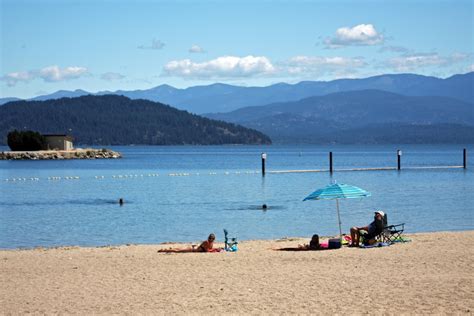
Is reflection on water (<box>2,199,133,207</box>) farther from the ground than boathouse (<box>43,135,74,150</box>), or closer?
closer

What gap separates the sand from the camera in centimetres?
1378

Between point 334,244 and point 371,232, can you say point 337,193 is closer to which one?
point 371,232

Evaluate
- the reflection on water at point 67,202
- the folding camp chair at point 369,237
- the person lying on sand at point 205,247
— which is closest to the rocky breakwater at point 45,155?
the reflection on water at point 67,202

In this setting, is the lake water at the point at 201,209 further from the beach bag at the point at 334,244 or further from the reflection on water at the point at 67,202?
the beach bag at the point at 334,244

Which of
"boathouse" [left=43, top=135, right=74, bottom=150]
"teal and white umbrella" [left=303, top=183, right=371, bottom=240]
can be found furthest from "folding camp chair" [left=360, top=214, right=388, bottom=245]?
"boathouse" [left=43, top=135, right=74, bottom=150]

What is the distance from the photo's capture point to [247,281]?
1630cm

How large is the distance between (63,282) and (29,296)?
1.62 meters

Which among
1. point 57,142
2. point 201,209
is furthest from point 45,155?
point 201,209

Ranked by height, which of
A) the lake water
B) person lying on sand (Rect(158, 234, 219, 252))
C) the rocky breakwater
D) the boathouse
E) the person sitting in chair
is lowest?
the lake water

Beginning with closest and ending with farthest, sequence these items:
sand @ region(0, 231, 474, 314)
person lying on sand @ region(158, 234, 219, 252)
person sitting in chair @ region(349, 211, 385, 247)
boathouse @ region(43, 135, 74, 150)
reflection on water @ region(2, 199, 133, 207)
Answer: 1. sand @ region(0, 231, 474, 314)
2. person lying on sand @ region(158, 234, 219, 252)
3. person sitting in chair @ region(349, 211, 385, 247)
4. reflection on water @ region(2, 199, 133, 207)
5. boathouse @ region(43, 135, 74, 150)

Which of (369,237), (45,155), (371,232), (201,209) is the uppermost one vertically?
(45,155)

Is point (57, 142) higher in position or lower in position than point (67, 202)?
higher

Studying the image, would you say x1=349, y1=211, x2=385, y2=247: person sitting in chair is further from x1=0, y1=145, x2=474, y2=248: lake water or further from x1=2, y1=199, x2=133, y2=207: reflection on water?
x1=2, y1=199, x2=133, y2=207: reflection on water

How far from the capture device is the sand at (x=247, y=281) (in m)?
13.8
